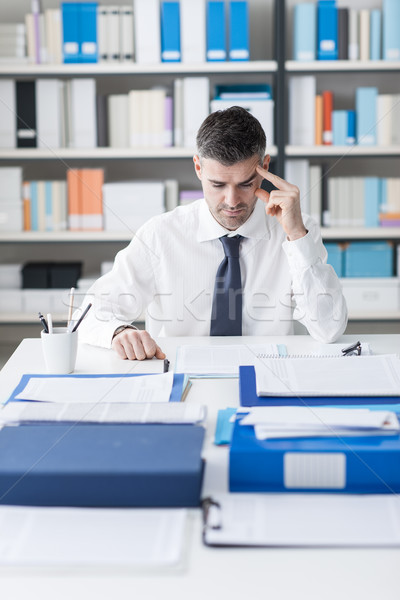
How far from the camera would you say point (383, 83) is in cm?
338

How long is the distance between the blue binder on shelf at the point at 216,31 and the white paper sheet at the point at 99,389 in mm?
2137

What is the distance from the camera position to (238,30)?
3008 millimetres

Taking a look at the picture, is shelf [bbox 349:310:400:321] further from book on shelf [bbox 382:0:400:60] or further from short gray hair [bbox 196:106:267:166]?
short gray hair [bbox 196:106:267:166]

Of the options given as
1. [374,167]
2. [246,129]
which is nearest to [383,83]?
[374,167]

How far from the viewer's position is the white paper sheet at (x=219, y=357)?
4.47ft

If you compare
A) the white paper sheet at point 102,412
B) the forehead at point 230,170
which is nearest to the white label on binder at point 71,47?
the forehead at point 230,170

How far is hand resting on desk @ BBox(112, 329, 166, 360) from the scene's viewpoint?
146cm

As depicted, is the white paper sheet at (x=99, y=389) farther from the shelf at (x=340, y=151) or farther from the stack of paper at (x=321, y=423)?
the shelf at (x=340, y=151)

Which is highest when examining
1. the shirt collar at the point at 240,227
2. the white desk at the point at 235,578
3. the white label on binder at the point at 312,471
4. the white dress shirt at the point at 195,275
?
the shirt collar at the point at 240,227

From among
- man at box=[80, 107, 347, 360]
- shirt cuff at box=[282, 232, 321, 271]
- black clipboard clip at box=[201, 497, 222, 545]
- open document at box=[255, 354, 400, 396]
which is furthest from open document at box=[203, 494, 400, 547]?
shirt cuff at box=[282, 232, 321, 271]

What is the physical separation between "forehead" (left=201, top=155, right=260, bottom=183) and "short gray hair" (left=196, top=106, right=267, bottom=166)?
10 mm

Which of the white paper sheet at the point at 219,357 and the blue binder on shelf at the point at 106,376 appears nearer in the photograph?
the blue binder on shelf at the point at 106,376

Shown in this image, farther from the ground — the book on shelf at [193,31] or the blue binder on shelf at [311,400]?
the book on shelf at [193,31]

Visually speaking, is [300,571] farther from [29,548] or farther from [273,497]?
[29,548]
